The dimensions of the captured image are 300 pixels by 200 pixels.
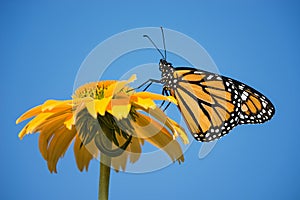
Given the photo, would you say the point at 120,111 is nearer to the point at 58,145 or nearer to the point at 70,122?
the point at 70,122

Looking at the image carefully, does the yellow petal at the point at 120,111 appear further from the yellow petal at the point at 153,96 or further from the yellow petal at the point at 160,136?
the yellow petal at the point at 160,136

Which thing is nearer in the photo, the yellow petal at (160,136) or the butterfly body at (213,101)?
the yellow petal at (160,136)

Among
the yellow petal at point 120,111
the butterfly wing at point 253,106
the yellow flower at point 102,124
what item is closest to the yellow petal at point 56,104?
the yellow flower at point 102,124

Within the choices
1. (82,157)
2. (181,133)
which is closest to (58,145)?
(82,157)

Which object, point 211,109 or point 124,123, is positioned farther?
point 211,109

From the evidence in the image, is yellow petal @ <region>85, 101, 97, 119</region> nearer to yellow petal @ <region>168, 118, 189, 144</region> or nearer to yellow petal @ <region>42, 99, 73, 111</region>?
yellow petal @ <region>42, 99, 73, 111</region>

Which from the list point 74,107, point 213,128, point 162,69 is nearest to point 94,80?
point 74,107

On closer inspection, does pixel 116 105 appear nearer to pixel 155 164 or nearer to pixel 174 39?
pixel 155 164
